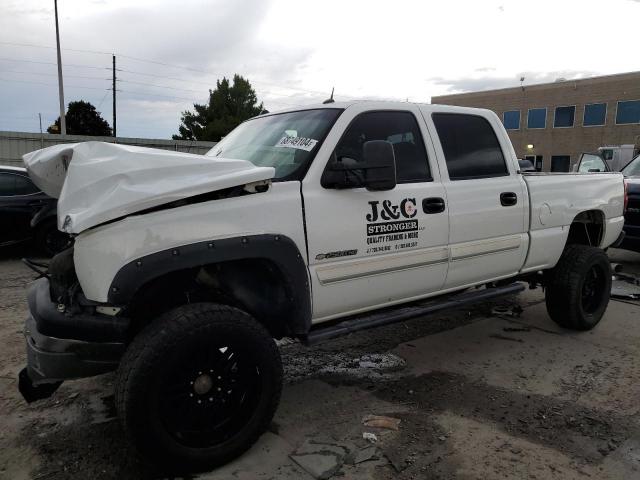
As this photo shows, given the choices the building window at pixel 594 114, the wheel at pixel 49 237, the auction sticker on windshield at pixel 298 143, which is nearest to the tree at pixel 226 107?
the building window at pixel 594 114

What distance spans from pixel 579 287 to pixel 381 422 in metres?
2.68

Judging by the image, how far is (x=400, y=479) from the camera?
8.70ft

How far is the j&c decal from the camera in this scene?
3.25m

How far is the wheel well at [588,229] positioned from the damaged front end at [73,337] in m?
4.39

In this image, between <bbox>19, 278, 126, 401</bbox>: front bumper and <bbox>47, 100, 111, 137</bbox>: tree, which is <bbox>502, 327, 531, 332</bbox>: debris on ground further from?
<bbox>47, 100, 111, 137</bbox>: tree

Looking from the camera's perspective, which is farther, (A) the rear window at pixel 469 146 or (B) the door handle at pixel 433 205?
(A) the rear window at pixel 469 146

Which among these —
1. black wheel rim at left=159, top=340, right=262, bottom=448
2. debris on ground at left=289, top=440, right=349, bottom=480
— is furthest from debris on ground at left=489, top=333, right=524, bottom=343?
black wheel rim at left=159, top=340, right=262, bottom=448

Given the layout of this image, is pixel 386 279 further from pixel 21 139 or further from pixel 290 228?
pixel 21 139

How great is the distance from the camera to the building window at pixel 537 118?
40.8 meters

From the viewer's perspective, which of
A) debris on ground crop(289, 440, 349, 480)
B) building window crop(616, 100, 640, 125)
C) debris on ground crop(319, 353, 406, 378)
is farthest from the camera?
building window crop(616, 100, 640, 125)

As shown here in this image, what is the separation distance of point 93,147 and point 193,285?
925mm

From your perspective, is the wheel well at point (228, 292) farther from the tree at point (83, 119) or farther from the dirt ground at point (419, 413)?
the tree at point (83, 119)

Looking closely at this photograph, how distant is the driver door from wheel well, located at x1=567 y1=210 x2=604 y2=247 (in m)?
2.24

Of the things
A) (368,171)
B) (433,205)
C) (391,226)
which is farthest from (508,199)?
(368,171)
